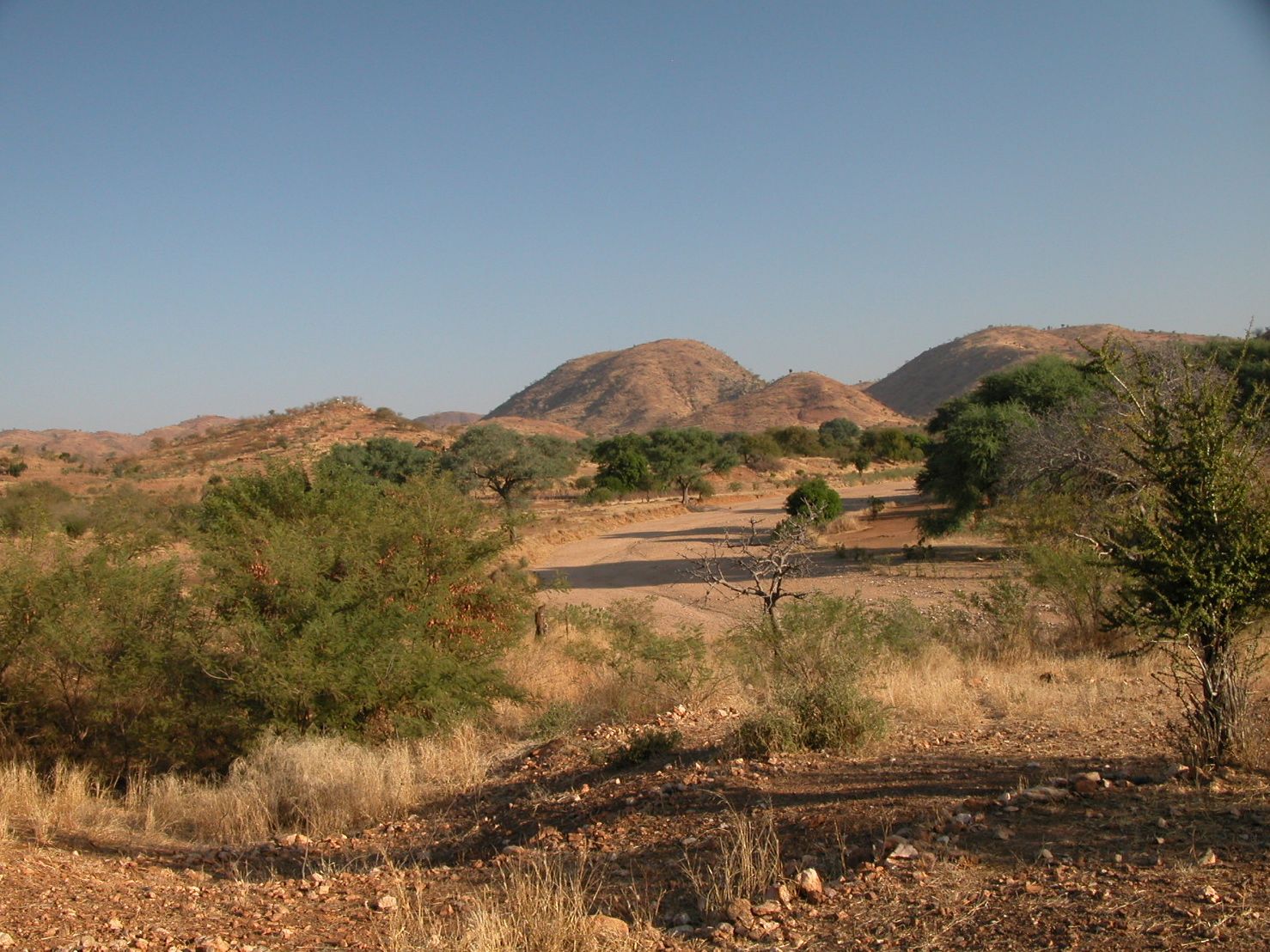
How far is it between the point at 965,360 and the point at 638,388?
178ft

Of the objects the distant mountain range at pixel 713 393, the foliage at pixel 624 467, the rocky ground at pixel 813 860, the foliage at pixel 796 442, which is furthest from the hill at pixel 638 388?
the rocky ground at pixel 813 860

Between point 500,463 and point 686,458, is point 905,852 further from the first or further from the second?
point 686,458

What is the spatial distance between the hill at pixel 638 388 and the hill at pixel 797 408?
7609mm

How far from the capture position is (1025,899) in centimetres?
473

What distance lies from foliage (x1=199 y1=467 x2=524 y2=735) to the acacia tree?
8.35 metres

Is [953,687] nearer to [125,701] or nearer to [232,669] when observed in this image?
[232,669]

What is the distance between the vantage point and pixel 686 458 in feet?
221

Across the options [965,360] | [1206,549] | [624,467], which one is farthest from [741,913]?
→ [965,360]

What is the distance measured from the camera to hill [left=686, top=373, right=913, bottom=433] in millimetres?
137250

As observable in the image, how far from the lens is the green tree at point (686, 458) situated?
6538cm

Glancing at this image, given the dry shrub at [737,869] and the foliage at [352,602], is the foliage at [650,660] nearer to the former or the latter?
the foliage at [352,602]

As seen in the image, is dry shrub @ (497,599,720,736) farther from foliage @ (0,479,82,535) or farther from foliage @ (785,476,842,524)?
foliage @ (785,476,842,524)

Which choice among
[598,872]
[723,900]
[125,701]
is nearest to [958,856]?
[723,900]

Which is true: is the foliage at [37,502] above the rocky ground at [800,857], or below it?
above
